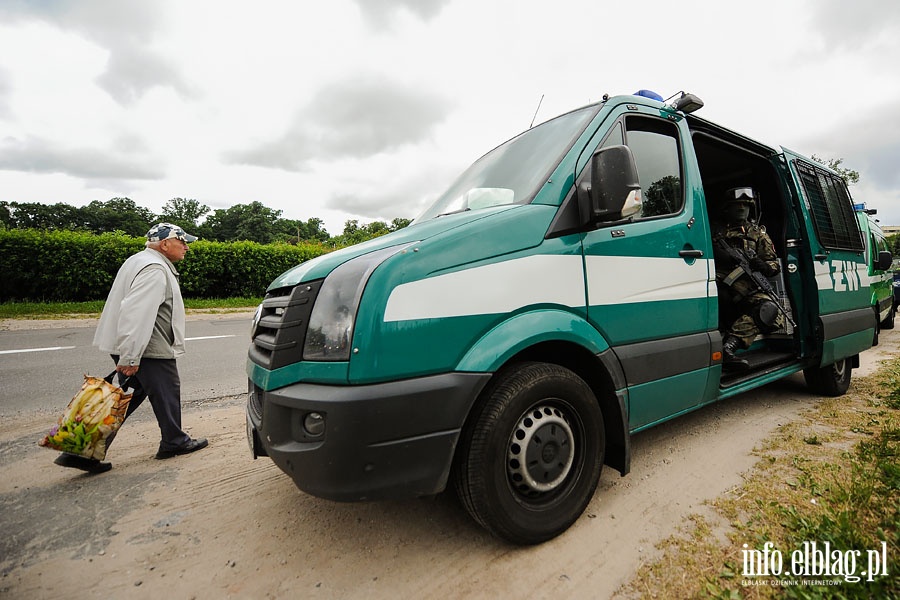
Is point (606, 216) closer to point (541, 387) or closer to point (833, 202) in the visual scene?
point (541, 387)

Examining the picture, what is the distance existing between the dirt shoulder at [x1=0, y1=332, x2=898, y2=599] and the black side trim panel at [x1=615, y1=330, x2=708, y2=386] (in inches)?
27.5

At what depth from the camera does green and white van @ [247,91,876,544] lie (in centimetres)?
170

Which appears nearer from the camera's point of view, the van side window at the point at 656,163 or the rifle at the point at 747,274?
the van side window at the point at 656,163

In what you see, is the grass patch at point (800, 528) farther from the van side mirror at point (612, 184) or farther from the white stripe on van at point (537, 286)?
the van side mirror at point (612, 184)

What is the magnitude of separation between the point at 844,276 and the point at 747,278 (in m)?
1.11

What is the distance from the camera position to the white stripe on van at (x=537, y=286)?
5.80ft

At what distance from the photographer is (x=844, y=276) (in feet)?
14.3

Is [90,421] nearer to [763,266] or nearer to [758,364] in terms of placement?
[758,364]

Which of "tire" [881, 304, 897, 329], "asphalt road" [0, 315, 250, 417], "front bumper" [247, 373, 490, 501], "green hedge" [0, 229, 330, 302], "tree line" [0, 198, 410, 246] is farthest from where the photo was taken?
"tree line" [0, 198, 410, 246]

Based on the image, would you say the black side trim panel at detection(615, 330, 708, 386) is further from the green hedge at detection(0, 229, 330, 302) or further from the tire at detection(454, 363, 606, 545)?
the green hedge at detection(0, 229, 330, 302)

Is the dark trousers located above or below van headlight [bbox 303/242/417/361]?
below

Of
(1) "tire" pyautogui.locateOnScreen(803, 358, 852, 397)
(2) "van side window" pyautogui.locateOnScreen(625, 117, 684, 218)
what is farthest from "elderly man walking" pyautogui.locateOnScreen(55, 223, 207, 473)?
(1) "tire" pyautogui.locateOnScreen(803, 358, 852, 397)

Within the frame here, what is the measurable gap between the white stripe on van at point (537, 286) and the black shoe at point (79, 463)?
9.03 feet

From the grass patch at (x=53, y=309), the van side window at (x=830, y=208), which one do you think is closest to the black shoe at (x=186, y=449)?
the van side window at (x=830, y=208)
